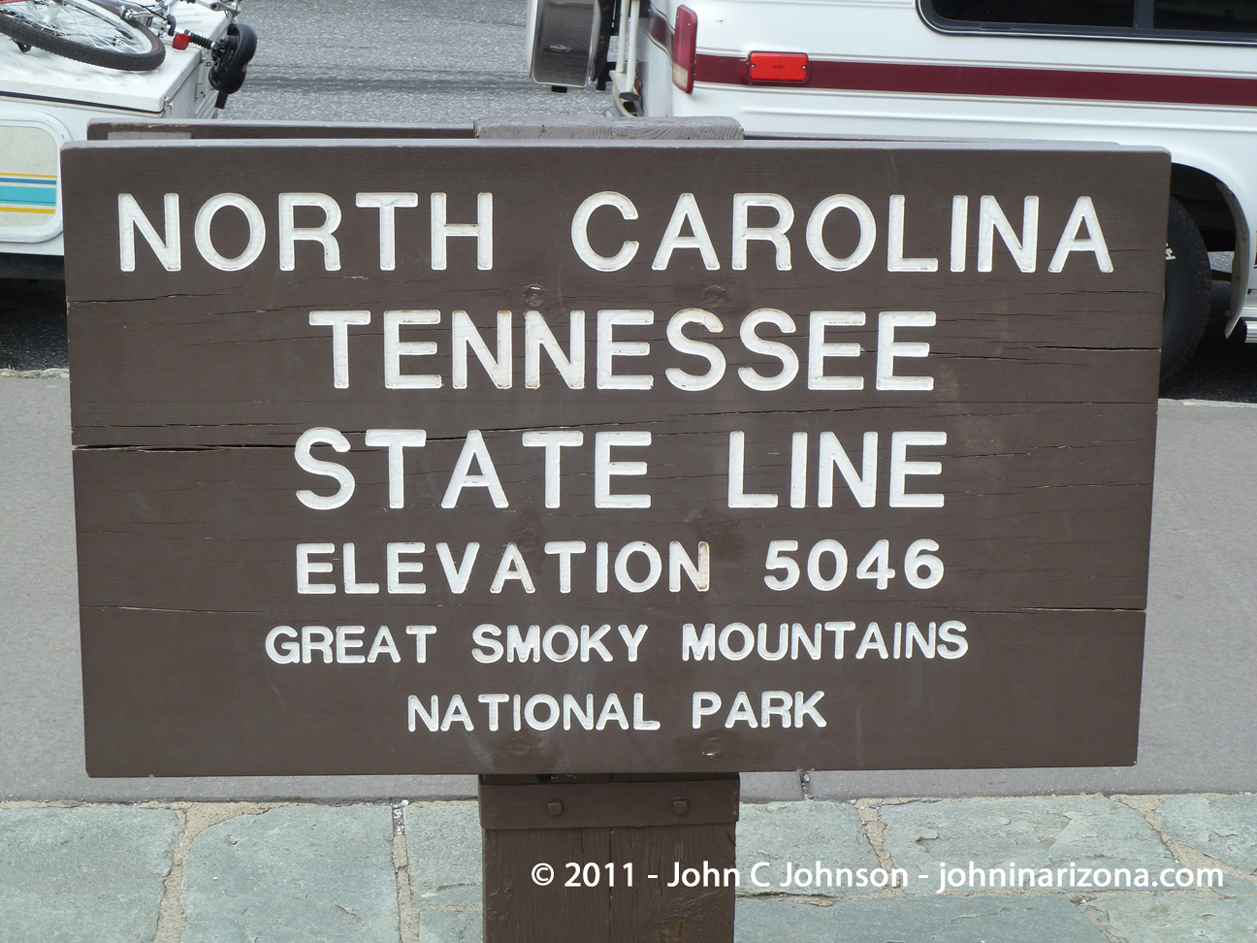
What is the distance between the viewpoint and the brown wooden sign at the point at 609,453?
5.09ft

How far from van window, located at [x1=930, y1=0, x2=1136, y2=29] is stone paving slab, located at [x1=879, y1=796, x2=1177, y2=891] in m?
3.32

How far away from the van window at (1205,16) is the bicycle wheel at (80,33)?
149 inches

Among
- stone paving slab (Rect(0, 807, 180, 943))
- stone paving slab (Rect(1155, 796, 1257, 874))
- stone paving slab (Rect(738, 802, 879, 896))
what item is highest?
stone paving slab (Rect(1155, 796, 1257, 874))

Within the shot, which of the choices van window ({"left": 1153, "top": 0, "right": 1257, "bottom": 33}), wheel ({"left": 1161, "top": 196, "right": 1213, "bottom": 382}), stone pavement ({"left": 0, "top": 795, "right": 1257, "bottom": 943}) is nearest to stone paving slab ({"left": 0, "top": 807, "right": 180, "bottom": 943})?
stone pavement ({"left": 0, "top": 795, "right": 1257, "bottom": 943})

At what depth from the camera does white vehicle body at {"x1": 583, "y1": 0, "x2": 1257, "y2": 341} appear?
211 inches

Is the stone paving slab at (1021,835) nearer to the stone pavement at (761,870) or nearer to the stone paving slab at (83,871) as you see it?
the stone pavement at (761,870)

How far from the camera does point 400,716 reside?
1651mm

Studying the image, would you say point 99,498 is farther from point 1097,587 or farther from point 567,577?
point 1097,587

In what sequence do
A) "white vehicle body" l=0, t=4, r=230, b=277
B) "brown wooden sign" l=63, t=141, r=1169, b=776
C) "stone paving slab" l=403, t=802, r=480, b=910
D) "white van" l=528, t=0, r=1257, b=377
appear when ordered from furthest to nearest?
"white van" l=528, t=0, r=1257, b=377 → "white vehicle body" l=0, t=4, r=230, b=277 → "stone paving slab" l=403, t=802, r=480, b=910 → "brown wooden sign" l=63, t=141, r=1169, b=776

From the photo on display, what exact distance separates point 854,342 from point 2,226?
464 cm

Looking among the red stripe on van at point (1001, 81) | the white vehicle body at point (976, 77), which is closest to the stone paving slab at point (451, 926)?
the white vehicle body at point (976, 77)

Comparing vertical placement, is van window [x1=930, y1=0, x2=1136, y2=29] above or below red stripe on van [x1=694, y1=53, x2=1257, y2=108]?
above

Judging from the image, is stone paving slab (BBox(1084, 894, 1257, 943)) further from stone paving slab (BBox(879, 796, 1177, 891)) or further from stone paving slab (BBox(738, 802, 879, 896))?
stone paving slab (BBox(738, 802, 879, 896))

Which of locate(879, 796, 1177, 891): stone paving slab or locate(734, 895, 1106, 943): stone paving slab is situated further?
locate(879, 796, 1177, 891): stone paving slab
